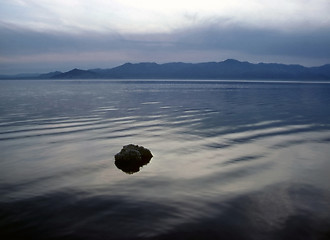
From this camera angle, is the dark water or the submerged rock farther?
the submerged rock

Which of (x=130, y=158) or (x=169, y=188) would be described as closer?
(x=169, y=188)

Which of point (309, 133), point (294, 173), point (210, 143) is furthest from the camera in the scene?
point (309, 133)

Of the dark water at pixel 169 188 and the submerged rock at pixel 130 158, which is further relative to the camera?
the submerged rock at pixel 130 158

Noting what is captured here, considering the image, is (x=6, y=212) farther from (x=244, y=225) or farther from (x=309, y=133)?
(x=309, y=133)

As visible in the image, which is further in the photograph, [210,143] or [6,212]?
[210,143]

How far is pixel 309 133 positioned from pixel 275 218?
640 inches

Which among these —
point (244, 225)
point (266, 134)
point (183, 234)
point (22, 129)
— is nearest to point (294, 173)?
point (244, 225)

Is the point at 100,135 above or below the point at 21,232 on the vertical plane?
below

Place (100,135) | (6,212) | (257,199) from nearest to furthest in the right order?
(6,212) → (257,199) → (100,135)

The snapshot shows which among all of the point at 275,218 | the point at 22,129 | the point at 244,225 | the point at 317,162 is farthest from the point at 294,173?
the point at 22,129

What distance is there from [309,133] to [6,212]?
2090 cm

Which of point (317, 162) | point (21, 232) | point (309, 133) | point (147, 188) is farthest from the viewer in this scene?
point (309, 133)

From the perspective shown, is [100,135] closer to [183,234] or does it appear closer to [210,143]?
[210,143]

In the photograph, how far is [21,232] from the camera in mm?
7004
